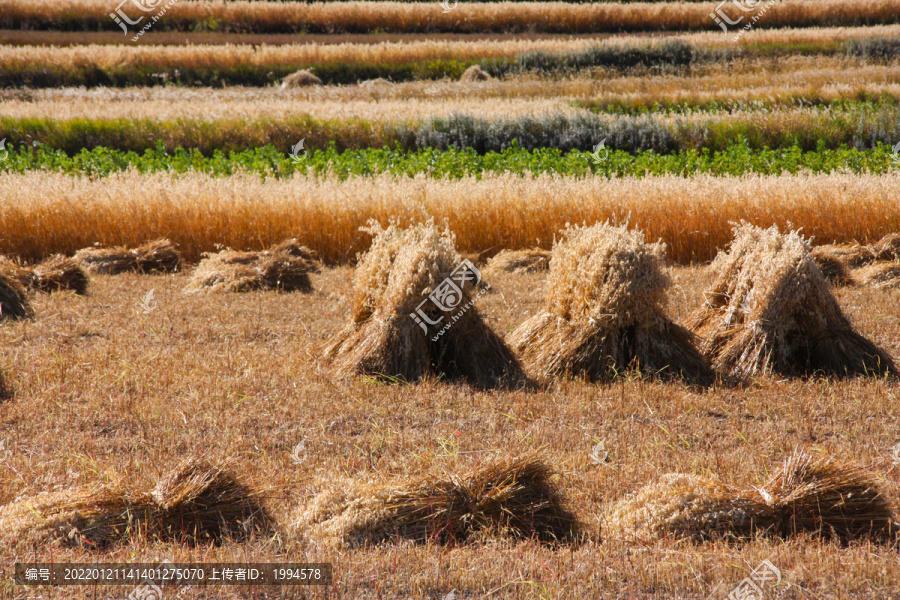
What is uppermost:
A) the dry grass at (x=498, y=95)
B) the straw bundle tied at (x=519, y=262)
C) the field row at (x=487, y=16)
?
the field row at (x=487, y=16)

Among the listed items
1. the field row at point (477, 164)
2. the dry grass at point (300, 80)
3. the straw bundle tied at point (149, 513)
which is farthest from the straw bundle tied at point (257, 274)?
the dry grass at point (300, 80)

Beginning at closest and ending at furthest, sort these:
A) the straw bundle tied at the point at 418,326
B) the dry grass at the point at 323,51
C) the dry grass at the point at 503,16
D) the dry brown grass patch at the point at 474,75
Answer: the straw bundle tied at the point at 418,326
the dry brown grass patch at the point at 474,75
the dry grass at the point at 323,51
the dry grass at the point at 503,16

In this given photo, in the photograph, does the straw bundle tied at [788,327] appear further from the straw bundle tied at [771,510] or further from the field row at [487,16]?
the field row at [487,16]

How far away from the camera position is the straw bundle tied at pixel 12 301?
8852 millimetres

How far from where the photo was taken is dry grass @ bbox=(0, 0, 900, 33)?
45281mm

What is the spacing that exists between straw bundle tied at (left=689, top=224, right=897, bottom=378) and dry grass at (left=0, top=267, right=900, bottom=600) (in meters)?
0.31

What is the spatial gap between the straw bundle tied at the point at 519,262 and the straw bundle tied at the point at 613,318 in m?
4.33

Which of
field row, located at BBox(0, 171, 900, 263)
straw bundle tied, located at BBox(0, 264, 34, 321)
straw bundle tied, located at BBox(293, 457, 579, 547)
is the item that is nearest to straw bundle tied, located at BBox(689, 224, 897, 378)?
straw bundle tied, located at BBox(293, 457, 579, 547)

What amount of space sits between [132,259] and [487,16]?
39941 mm

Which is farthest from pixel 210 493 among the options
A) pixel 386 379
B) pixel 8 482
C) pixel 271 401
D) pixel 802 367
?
pixel 802 367

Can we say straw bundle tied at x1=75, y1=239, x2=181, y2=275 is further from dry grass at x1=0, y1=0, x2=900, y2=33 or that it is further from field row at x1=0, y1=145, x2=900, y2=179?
dry grass at x1=0, y1=0, x2=900, y2=33

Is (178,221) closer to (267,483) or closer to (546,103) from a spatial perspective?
(267,483)

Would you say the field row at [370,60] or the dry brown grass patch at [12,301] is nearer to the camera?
the dry brown grass patch at [12,301]

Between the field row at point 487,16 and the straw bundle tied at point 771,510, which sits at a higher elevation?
the field row at point 487,16
